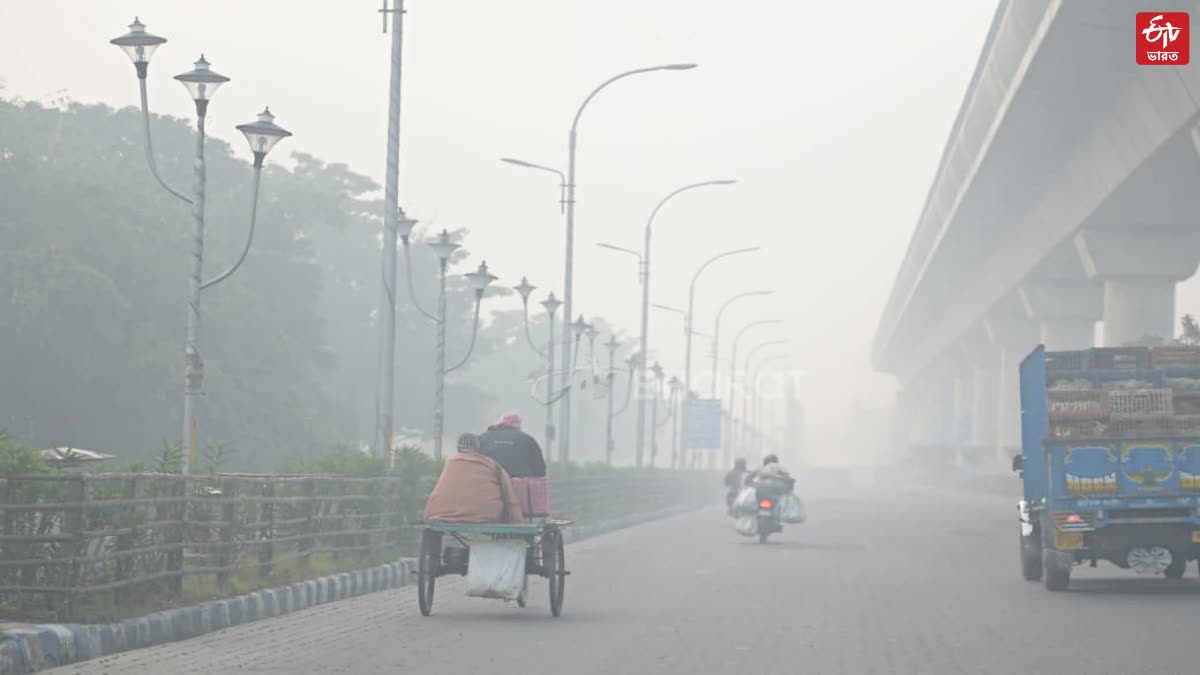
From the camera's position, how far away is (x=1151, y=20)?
1171 inches

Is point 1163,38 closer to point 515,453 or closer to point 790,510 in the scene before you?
point 790,510

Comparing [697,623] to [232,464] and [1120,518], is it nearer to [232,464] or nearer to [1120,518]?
[1120,518]

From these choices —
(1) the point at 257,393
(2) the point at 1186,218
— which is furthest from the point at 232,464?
(2) the point at 1186,218

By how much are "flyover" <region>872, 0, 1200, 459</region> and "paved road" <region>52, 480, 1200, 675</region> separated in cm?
1010

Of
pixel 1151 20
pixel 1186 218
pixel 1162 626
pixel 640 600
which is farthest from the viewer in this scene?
pixel 1186 218

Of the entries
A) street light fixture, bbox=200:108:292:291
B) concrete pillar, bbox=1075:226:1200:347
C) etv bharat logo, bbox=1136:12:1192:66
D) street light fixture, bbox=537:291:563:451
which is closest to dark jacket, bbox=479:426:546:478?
street light fixture, bbox=200:108:292:291

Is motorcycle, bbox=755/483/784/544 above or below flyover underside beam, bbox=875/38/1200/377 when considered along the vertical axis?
below

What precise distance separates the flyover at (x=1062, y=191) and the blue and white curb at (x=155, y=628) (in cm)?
1649

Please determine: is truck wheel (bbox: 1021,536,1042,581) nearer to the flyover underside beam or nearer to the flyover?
the flyover

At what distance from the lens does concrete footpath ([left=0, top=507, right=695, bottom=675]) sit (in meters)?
11.4

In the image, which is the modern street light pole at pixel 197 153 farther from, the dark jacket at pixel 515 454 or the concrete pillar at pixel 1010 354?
the concrete pillar at pixel 1010 354

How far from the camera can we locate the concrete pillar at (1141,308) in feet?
156

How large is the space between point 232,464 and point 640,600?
42.0m

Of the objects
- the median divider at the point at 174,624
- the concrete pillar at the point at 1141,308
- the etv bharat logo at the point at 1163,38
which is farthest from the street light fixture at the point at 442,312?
the concrete pillar at the point at 1141,308
